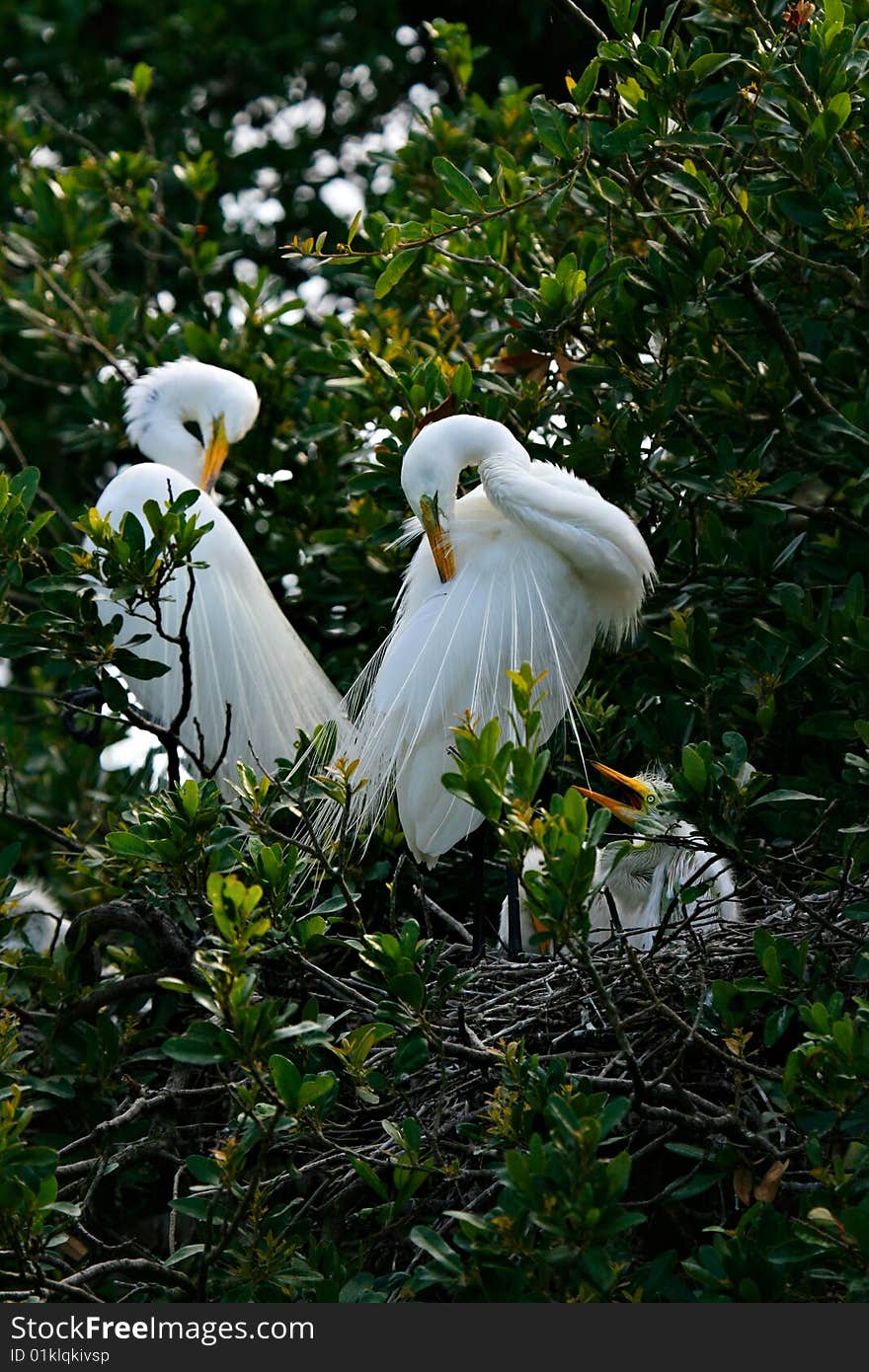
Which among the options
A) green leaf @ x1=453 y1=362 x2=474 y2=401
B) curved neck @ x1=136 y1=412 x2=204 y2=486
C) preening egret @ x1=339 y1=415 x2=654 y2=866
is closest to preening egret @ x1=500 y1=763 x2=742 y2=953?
preening egret @ x1=339 y1=415 x2=654 y2=866

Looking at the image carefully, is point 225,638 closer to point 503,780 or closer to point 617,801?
point 617,801

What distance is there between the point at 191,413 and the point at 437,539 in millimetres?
1243

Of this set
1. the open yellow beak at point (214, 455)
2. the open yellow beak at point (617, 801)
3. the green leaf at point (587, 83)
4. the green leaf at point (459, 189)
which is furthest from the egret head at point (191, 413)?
the open yellow beak at point (617, 801)

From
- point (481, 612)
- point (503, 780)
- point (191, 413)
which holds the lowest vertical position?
point (503, 780)

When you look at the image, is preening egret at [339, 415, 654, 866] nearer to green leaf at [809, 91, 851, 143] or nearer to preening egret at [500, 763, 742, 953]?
preening egret at [500, 763, 742, 953]

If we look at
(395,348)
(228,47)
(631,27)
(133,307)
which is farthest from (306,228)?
(631,27)

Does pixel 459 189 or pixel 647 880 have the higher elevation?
pixel 459 189

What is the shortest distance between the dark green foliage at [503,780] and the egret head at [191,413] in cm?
8

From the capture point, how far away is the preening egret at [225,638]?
3.72m

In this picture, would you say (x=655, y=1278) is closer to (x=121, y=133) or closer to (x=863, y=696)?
(x=863, y=696)

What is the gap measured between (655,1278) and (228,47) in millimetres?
4753

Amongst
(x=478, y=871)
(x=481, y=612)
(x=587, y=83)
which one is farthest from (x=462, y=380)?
(x=478, y=871)

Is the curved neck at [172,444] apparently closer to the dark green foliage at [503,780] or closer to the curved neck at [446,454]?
the dark green foliage at [503,780]

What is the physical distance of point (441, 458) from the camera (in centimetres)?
296
